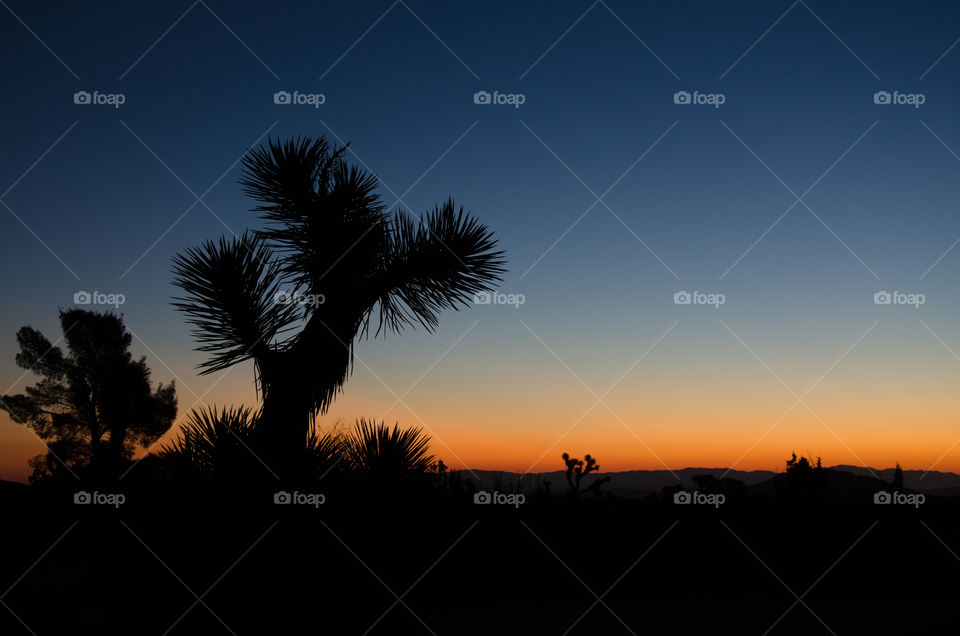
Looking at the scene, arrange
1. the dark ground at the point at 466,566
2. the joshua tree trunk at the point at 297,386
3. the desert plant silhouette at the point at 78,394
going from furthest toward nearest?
the desert plant silhouette at the point at 78,394, the joshua tree trunk at the point at 297,386, the dark ground at the point at 466,566

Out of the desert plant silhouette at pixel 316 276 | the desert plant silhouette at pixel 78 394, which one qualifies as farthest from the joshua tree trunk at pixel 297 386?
the desert plant silhouette at pixel 78 394

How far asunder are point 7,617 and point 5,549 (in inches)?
73.4

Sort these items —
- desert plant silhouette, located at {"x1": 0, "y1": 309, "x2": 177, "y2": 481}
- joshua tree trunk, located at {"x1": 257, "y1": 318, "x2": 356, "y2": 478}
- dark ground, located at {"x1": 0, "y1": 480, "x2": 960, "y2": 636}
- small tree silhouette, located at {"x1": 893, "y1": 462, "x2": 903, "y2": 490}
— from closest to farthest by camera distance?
dark ground, located at {"x1": 0, "y1": 480, "x2": 960, "y2": 636}, joshua tree trunk, located at {"x1": 257, "y1": 318, "x2": 356, "y2": 478}, small tree silhouette, located at {"x1": 893, "y1": 462, "x2": 903, "y2": 490}, desert plant silhouette, located at {"x1": 0, "y1": 309, "x2": 177, "y2": 481}

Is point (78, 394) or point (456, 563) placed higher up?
point (78, 394)

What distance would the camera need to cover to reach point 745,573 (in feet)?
22.5

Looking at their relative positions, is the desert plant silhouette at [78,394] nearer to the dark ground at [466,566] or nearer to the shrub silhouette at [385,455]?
the dark ground at [466,566]

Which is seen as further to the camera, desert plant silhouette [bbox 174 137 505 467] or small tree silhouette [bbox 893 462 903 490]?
small tree silhouette [bbox 893 462 903 490]

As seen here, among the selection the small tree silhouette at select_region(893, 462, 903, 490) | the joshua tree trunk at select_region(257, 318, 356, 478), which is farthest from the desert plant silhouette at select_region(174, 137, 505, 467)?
the small tree silhouette at select_region(893, 462, 903, 490)

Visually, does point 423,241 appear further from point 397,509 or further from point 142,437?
point 142,437

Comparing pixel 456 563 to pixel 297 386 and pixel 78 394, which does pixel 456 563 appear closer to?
pixel 297 386

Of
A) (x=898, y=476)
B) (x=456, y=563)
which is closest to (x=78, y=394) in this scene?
(x=456, y=563)

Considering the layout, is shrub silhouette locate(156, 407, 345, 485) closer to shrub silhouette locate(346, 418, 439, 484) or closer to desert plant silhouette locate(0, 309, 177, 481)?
shrub silhouette locate(346, 418, 439, 484)

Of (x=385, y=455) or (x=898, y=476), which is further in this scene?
(x=898, y=476)

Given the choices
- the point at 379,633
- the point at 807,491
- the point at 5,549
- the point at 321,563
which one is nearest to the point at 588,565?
the point at 379,633
